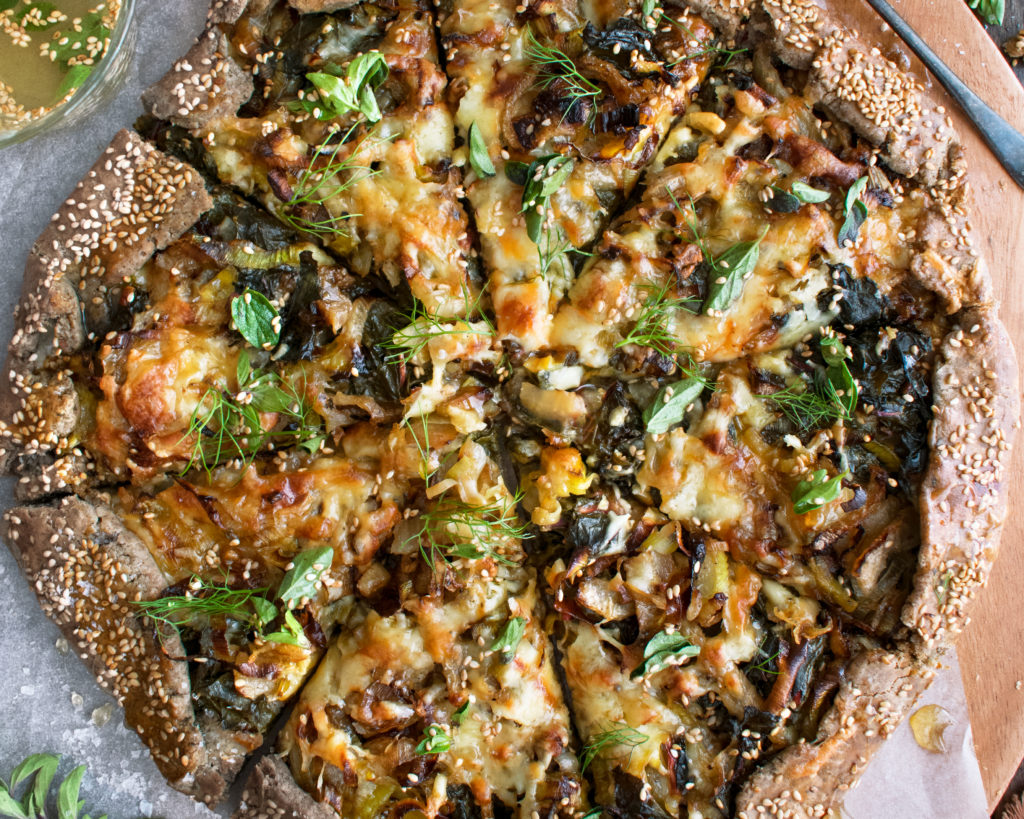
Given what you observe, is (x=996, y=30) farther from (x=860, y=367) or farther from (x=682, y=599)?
(x=682, y=599)

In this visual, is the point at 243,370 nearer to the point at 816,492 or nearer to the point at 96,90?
the point at 96,90

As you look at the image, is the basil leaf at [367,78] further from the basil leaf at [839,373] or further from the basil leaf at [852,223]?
the basil leaf at [839,373]

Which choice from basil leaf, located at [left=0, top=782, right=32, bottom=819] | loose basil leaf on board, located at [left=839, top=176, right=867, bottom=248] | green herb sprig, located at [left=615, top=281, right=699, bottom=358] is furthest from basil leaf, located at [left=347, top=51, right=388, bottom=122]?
basil leaf, located at [left=0, top=782, right=32, bottom=819]

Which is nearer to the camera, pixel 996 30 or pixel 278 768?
pixel 278 768

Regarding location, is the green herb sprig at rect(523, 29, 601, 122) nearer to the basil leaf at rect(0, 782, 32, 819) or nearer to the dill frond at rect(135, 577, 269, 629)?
the dill frond at rect(135, 577, 269, 629)

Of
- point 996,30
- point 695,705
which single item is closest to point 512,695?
point 695,705

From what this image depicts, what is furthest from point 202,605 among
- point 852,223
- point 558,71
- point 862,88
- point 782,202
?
point 862,88
